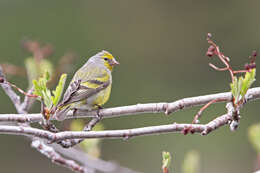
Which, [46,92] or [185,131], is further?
[46,92]

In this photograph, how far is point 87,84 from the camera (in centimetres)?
454

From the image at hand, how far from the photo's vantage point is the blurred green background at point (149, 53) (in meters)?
10.9

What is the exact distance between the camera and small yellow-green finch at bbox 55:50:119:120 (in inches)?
154

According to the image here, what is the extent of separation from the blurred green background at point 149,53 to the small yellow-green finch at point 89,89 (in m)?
5.72

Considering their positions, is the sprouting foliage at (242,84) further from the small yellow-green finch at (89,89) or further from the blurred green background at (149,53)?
A: the blurred green background at (149,53)

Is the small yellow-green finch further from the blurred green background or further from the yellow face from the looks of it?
the blurred green background

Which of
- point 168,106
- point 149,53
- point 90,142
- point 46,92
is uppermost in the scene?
point 46,92

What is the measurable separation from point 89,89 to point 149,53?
8.25 metres

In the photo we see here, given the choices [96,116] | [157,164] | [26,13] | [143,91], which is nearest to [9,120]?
[96,116]

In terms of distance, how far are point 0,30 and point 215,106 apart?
567 centimetres

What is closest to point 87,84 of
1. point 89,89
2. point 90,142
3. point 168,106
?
point 89,89

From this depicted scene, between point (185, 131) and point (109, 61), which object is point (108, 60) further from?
point (185, 131)

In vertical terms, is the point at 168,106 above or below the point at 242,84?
below

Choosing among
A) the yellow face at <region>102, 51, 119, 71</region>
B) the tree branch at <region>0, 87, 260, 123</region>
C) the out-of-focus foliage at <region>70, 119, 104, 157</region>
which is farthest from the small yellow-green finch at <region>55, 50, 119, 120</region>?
the tree branch at <region>0, 87, 260, 123</region>
